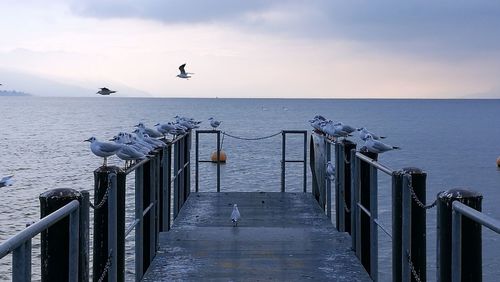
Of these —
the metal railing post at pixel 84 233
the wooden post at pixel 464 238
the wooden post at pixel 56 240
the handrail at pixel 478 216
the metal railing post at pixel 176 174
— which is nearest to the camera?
the handrail at pixel 478 216

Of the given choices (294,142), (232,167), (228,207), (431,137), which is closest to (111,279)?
(228,207)

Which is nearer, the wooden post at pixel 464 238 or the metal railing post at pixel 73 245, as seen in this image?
the wooden post at pixel 464 238

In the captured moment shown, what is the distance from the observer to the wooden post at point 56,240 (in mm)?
4273

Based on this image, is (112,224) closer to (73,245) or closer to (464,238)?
(73,245)

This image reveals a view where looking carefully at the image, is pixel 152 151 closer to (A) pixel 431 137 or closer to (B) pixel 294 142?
(B) pixel 294 142

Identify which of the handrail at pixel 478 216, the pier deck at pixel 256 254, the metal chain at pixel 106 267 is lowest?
the pier deck at pixel 256 254

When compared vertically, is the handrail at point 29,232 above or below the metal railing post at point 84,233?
above

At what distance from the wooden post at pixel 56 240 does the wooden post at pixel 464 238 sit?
7.94 ft

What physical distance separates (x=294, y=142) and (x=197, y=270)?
5964 cm

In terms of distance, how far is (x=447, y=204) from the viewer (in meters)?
4.28

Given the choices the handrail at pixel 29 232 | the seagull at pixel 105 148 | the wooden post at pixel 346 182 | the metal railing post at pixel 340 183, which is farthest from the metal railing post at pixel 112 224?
the metal railing post at pixel 340 183

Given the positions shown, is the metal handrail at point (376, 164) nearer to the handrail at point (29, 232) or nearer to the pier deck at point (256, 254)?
the pier deck at point (256, 254)

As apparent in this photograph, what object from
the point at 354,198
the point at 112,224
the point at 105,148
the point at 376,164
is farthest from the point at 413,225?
the point at 105,148

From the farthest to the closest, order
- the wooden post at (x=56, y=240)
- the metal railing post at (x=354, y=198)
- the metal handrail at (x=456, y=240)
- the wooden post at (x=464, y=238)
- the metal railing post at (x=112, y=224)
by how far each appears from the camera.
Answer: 1. the metal railing post at (x=354, y=198)
2. the metal railing post at (x=112, y=224)
3. the wooden post at (x=56, y=240)
4. the wooden post at (x=464, y=238)
5. the metal handrail at (x=456, y=240)
